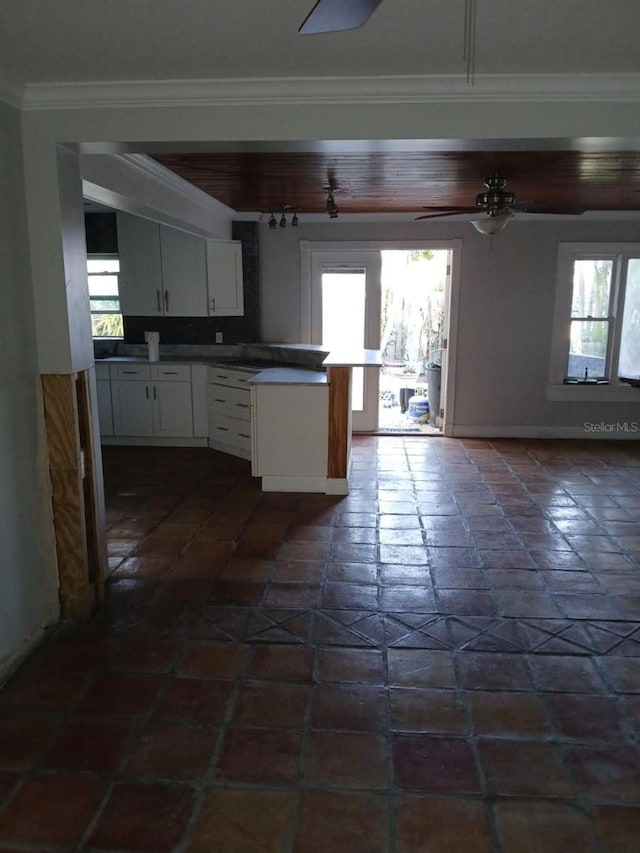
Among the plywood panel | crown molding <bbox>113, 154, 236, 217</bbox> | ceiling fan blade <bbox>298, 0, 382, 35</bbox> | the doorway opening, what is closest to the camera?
ceiling fan blade <bbox>298, 0, 382, 35</bbox>

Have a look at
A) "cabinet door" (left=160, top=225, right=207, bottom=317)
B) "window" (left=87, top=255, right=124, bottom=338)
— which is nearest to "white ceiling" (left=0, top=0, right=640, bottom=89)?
"cabinet door" (left=160, top=225, right=207, bottom=317)

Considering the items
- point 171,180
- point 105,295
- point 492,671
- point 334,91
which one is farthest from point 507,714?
point 105,295

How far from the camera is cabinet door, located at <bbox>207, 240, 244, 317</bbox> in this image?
6237 millimetres

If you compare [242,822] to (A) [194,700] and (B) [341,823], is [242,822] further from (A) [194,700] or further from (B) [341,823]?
(A) [194,700]

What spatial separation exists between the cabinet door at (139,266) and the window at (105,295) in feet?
0.78

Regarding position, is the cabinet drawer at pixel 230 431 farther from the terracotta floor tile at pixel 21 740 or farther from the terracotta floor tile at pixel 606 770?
the terracotta floor tile at pixel 606 770

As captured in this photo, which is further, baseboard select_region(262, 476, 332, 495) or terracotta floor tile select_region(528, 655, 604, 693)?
baseboard select_region(262, 476, 332, 495)

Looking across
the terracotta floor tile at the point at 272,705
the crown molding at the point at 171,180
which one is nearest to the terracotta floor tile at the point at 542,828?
the terracotta floor tile at the point at 272,705

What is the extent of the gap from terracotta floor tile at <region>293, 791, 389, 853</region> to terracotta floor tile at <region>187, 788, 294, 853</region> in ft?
0.18

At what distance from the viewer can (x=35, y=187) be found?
2.68 m

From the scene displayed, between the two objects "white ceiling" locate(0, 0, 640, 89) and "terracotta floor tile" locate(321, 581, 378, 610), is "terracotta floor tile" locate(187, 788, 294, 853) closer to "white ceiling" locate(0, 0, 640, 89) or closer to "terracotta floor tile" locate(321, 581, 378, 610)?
"terracotta floor tile" locate(321, 581, 378, 610)

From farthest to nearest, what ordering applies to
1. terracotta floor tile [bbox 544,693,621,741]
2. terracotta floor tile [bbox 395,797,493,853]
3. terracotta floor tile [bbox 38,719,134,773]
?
terracotta floor tile [bbox 544,693,621,741]
terracotta floor tile [bbox 38,719,134,773]
terracotta floor tile [bbox 395,797,493,853]

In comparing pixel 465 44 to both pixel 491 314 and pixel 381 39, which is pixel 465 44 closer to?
pixel 381 39

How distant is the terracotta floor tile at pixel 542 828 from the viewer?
1.81m
